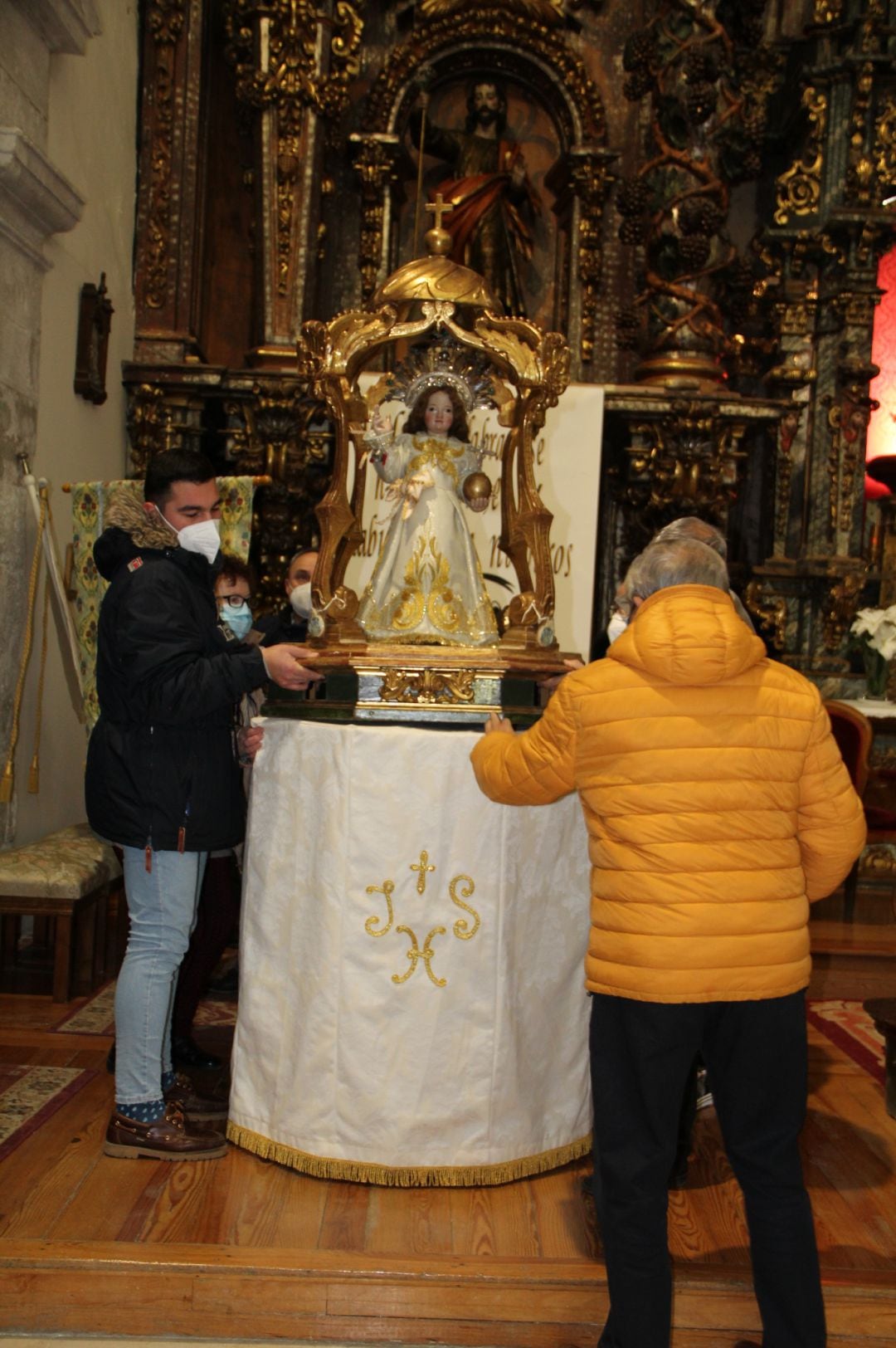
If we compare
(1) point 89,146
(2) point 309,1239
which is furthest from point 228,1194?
(1) point 89,146

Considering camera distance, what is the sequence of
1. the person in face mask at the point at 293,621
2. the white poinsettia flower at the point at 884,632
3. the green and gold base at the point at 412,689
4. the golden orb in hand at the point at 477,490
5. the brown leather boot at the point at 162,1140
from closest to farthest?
the brown leather boot at the point at 162,1140
the green and gold base at the point at 412,689
the golden orb in hand at the point at 477,490
the person in face mask at the point at 293,621
the white poinsettia flower at the point at 884,632

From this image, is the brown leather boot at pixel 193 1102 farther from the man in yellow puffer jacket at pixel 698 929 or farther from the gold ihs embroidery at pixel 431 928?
the man in yellow puffer jacket at pixel 698 929

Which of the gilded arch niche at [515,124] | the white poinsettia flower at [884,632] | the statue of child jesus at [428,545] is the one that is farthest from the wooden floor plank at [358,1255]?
the gilded arch niche at [515,124]

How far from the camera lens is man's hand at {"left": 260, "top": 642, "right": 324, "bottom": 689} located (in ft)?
10.6

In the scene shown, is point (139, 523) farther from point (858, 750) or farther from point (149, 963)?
point (858, 750)

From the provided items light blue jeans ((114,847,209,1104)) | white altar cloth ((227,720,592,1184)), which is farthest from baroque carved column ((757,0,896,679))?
light blue jeans ((114,847,209,1104))

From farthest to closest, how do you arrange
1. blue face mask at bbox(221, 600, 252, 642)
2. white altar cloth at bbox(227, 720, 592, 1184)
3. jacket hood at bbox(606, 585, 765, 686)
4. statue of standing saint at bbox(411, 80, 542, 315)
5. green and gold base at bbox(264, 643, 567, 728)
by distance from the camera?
statue of standing saint at bbox(411, 80, 542, 315)
blue face mask at bbox(221, 600, 252, 642)
green and gold base at bbox(264, 643, 567, 728)
white altar cloth at bbox(227, 720, 592, 1184)
jacket hood at bbox(606, 585, 765, 686)

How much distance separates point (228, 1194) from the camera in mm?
3031

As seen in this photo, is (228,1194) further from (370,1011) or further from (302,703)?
(302,703)

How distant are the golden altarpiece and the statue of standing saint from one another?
0.36 ft

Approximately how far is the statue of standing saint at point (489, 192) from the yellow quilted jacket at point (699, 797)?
4801 millimetres

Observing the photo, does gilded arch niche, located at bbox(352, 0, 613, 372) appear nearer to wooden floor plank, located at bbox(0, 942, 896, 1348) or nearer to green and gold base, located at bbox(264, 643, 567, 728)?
green and gold base, located at bbox(264, 643, 567, 728)

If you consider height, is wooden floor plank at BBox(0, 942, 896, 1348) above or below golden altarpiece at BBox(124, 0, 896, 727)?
below

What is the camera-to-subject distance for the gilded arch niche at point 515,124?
6.85m
